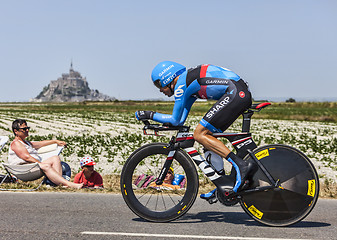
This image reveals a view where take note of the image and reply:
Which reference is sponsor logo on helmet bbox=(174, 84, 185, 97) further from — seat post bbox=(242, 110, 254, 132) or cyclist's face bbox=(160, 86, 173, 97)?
seat post bbox=(242, 110, 254, 132)

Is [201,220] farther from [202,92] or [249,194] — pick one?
[202,92]

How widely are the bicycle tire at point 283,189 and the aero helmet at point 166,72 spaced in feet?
3.96

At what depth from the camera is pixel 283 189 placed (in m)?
4.88

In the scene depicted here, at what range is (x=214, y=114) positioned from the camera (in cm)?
482

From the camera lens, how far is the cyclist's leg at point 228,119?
4781mm

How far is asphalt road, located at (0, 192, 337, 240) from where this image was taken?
14.9ft

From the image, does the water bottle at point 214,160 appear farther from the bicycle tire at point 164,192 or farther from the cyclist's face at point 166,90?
the cyclist's face at point 166,90

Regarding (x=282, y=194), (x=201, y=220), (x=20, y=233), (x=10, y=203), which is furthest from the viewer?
(x=10, y=203)

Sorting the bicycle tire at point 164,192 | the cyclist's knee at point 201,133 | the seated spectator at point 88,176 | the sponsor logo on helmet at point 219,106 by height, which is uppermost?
the sponsor logo on helmet at point 219,106

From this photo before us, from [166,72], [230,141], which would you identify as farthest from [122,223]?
[166,72]

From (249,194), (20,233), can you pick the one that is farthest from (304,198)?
(20,233)

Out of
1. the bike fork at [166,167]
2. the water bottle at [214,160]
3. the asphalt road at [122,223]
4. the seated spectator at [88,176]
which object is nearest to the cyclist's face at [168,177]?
the bike fork at [166,167]

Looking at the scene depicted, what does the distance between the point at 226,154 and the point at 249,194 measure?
20.4 inches

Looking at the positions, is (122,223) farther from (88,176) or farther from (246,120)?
(88,176)
